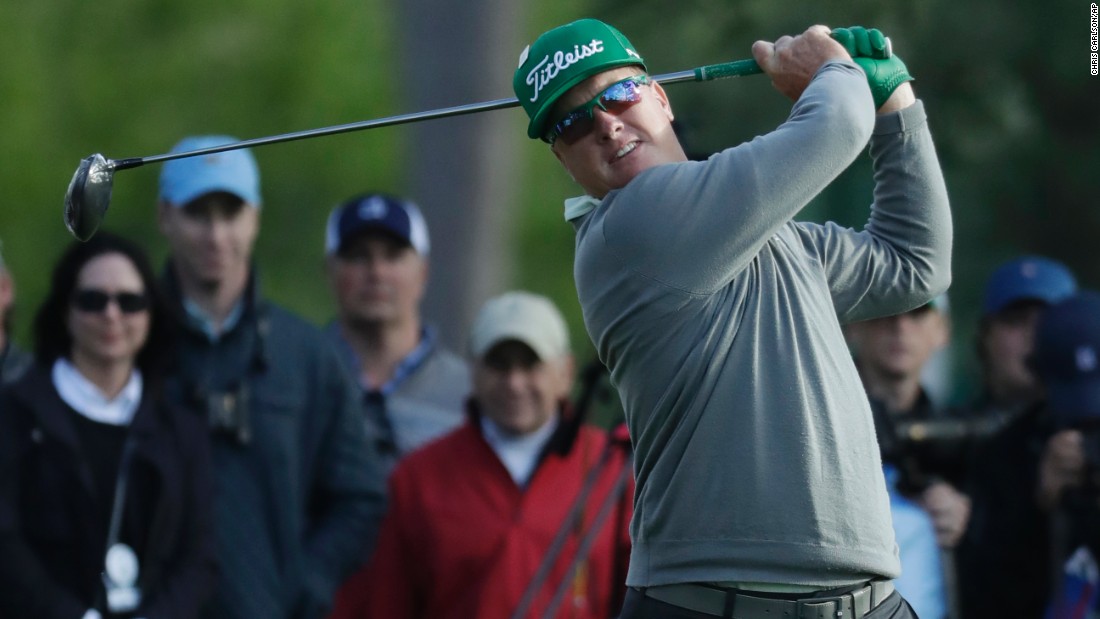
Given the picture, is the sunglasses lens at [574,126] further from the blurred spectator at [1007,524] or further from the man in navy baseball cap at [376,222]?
the man in navy baseball cap at [376,222]

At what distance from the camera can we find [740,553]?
340cm

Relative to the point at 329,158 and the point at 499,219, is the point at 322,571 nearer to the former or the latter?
the point at 499,219

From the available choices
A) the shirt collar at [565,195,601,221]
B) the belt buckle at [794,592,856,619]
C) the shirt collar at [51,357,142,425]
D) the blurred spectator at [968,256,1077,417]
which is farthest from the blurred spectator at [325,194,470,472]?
the belt buckle at [794,592,856,619]

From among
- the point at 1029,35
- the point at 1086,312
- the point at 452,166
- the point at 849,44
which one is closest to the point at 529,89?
the point at 849,44

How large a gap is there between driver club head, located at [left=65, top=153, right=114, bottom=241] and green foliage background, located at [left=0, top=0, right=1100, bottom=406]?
5.10m

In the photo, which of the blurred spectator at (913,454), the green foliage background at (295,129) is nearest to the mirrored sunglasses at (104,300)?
the blurred spectator at (913,454)

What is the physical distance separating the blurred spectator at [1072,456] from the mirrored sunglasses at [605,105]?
2876 millimetres

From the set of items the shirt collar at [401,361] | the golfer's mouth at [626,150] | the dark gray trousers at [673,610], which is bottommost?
the dark gray trousers at [673,610]

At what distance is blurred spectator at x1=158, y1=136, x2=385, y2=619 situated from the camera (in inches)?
226

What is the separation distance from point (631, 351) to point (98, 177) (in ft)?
4.53

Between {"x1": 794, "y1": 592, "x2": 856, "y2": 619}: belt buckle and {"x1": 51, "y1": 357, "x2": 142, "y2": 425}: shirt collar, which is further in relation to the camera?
{"x1": 51, "y1": 357, "x2": 142, "y2": 425}: shirt collar

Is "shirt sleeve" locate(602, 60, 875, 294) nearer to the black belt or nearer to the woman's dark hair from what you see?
the black belt

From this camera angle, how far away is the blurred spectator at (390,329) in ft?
22.1

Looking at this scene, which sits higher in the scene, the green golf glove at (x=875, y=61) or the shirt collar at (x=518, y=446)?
the green golf glove at (x=875, y=61)
